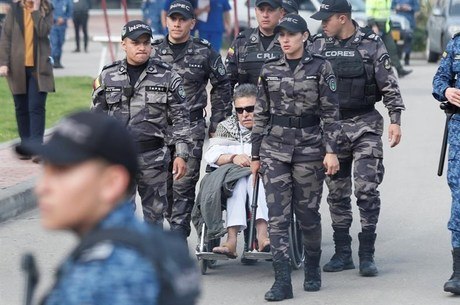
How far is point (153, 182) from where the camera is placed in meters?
8.09

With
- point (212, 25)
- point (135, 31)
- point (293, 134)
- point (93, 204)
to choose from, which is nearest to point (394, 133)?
point (293, 134)

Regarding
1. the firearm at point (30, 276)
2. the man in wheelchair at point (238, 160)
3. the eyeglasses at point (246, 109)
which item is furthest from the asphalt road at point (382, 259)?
the firearm at point (30, 276)

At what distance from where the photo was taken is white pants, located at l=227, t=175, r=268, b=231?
868 cm

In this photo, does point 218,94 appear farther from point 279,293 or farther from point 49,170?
point 49,170

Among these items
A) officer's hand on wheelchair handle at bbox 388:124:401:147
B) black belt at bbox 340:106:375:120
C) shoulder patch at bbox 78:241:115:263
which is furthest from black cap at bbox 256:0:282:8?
shoulder patch at bbox 78:241:115:263

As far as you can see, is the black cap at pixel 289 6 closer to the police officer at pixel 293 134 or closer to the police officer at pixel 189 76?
the police officer at pixel 189 76

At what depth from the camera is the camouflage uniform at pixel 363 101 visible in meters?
8.77

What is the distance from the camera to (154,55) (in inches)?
365

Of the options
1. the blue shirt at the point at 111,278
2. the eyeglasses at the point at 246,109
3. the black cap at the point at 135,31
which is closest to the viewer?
the blue shirt at the point at 111,278

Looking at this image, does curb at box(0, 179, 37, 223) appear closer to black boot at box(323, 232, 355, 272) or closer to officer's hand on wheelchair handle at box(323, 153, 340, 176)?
black boot at box(323, 232, 355, 272)

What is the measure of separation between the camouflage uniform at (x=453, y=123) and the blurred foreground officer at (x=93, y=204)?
5.37 meters

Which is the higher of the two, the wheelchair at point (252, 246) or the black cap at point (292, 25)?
the black cap at point (292, 25)

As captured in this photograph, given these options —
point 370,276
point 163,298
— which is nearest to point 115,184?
point 163,298

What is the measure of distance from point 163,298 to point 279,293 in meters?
5.27
